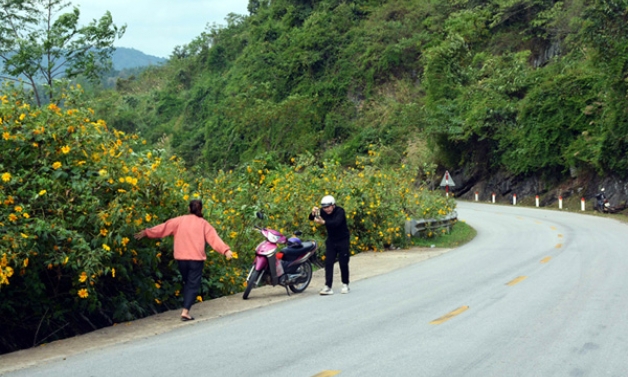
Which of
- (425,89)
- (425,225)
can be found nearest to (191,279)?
(425,225)

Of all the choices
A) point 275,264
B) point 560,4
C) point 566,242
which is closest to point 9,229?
point 275,264

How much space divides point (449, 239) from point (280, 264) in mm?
13098

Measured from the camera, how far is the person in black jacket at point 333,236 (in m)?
12.8

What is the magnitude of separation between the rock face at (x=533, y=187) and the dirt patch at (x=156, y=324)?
27.5 metres

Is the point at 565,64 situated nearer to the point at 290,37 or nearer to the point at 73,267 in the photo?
the point at 290,37

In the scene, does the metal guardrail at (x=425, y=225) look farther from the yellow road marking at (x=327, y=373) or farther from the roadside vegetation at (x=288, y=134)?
the yellow road marking at (x=327, y=373)

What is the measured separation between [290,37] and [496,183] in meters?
34.1

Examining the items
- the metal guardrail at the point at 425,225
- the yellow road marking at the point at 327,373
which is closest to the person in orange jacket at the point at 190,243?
the yellow road marking at the point at 327,373

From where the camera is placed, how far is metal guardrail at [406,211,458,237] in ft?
76.5

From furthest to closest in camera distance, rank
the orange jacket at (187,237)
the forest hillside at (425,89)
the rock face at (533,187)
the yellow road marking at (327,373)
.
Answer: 1. the forest hillside at (425,89)
2. the rock face at (533,187)
3. the orange jacket at (187,237)
4. the yellow road marking at (327,373)

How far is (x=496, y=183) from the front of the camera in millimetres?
51969

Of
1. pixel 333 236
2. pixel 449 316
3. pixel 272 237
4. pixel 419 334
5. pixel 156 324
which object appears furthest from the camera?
pixel 333 236

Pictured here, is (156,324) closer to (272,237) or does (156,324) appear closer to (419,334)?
(272,237)

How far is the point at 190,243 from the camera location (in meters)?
10.5
